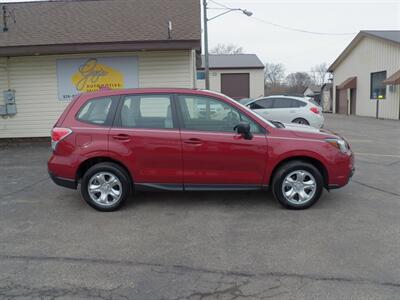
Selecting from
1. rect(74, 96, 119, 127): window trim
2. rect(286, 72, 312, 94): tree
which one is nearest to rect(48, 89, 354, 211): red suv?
rect(74, 96, 119, 127): window trim

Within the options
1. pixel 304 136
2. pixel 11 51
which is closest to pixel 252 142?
pixel 304 136

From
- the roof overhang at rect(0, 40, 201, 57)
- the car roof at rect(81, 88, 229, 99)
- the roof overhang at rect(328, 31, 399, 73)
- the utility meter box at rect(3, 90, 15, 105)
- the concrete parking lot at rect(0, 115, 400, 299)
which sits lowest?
the concrete parking lot at rect(0, 115, 400, 299)

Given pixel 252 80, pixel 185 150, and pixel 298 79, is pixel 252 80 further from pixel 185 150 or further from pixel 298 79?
pixel 298 79

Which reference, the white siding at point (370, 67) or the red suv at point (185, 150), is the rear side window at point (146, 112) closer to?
the red suv at point (185, 150)

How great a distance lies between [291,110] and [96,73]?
22.6 ft

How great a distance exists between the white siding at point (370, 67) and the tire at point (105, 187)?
74.7 feet

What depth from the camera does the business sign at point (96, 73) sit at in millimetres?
12234

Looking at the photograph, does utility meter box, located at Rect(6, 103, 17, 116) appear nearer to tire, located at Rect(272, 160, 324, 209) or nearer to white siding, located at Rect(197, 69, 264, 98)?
tire, located at Rect(272, 160, 324, 209)

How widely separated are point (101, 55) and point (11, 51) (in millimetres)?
2571

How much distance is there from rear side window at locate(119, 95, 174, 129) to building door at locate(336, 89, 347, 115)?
31.6 m

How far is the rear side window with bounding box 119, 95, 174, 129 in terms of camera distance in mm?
5642

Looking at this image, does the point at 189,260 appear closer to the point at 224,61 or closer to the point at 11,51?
the point at 11,51

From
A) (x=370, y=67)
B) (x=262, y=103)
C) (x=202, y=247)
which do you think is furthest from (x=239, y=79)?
(x=202, y=247)

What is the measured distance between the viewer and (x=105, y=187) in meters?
5.70
